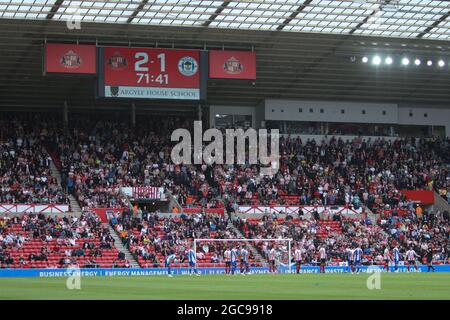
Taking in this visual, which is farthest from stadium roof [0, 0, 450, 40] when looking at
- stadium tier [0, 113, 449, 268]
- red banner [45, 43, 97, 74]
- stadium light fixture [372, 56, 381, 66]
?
stadium tier [0, 113, 449, 268]

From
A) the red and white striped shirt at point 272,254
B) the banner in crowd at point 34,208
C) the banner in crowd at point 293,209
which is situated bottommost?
the red and white striped shirt at point 272,254

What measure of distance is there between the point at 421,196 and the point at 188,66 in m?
21.4

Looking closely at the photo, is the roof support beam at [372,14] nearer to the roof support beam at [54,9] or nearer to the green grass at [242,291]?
the roof support beam at [54,9]

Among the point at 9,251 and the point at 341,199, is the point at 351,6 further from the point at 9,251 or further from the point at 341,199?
the point at 9,251

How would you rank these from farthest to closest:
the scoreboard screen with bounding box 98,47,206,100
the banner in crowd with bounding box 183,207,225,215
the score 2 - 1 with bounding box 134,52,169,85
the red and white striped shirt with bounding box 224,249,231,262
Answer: the banner in crowd with bounding box 183,207,225,215, the score 2 - 1 with bounding box 134,52,169,85, the scoreboard screen with bounding box 98,47,206,100, the red and white striped shirt with bounding box 224,249,231,262

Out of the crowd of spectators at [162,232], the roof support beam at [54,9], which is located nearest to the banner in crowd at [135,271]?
the crowd of spectators at [162,232]

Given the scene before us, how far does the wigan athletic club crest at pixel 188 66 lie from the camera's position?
61781mm

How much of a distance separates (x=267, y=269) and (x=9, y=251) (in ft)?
46.8

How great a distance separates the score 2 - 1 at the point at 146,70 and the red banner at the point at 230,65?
10.4ft

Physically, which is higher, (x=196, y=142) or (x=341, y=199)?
(x=196, y=142)

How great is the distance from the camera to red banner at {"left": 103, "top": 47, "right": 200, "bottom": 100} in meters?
60.3

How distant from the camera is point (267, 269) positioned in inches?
2061

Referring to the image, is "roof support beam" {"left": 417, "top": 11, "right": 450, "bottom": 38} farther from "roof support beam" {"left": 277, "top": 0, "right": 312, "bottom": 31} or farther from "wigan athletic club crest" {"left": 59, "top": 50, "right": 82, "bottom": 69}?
"wigan athletic club crest" {"left": 59, "top": 50, "right": 82, "bottom": 69}

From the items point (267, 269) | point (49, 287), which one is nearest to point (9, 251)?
point (267, 269)
